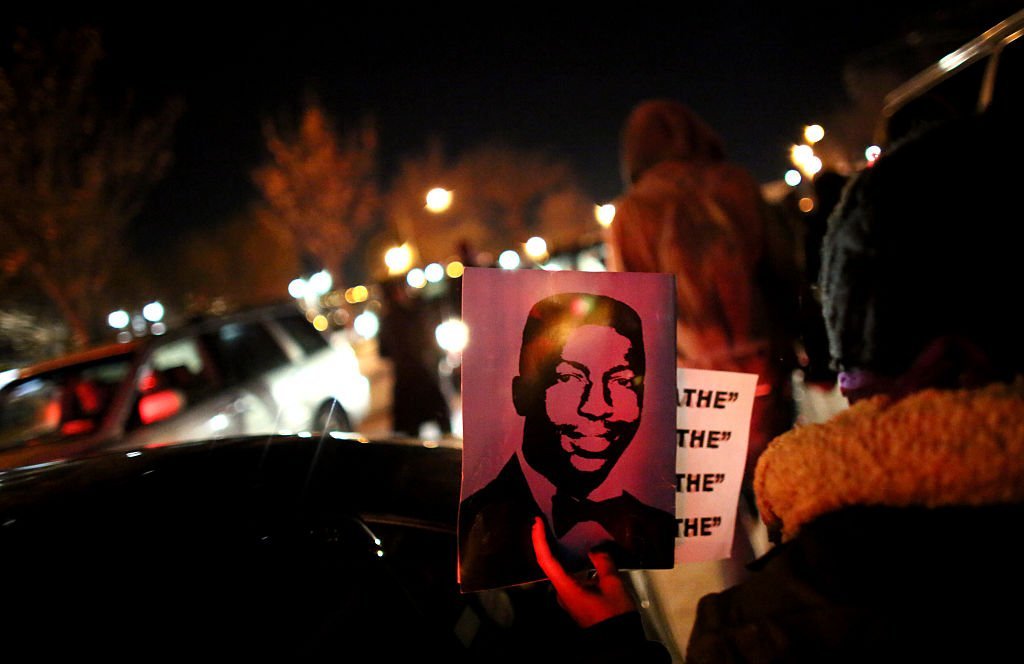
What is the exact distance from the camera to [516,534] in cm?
122

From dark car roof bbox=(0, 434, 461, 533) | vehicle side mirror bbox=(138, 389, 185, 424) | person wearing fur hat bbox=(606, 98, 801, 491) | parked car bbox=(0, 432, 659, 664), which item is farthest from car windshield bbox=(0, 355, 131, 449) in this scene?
person wearing fur hat bbox=(606, 98, 801, 491)

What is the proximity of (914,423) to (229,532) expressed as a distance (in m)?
1.48

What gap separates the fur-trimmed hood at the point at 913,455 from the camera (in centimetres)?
80

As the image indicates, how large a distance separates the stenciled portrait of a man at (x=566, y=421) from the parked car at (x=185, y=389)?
292cm

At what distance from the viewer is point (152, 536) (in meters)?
1.38

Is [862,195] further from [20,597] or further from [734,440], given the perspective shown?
[20,597]

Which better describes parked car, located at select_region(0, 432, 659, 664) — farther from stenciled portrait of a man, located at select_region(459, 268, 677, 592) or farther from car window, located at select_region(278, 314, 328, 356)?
car window, located at select_region(278, 314, 328, 356)

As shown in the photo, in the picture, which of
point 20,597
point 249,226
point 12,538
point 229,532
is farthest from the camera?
point 249,226

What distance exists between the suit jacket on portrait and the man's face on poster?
0.24ft

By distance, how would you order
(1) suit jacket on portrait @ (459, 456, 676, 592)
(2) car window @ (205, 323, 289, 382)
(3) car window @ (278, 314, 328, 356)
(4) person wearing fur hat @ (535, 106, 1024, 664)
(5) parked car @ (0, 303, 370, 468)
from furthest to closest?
1. (3) car window @ (278, 314, 328, 356)
2. (2) car window @ (205, 323, 289, 382)
3. (5) parked car @ (0, 303, 370, 468)
4. (1) suit jacket on portrait @ (459, 456, 676, 592)
5. (4) person wearing fur hat @ (535, 106, 1024, 664)

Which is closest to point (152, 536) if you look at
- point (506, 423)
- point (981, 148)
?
point (506, 423)

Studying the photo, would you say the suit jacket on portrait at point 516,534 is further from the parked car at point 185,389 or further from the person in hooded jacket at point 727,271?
the parked car at point 185,389

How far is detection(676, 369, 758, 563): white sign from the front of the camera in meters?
1.52

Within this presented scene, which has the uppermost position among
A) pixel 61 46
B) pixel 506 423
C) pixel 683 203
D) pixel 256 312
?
pixel 61 46
